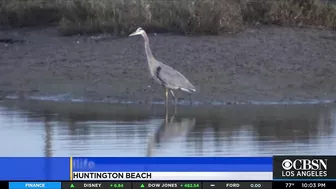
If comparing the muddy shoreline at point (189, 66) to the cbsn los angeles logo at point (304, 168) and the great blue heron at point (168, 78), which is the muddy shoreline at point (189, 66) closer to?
the great blue heron at point (168, 78)

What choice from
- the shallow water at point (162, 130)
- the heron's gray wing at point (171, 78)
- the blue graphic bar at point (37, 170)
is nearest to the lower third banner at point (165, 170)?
the blue graphic bar at point (37, 170)

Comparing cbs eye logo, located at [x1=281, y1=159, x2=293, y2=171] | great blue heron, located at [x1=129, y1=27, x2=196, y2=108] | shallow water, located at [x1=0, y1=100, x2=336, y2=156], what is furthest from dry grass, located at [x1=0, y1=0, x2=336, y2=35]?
cbs eye logo, located at [x1=281, y1=159, x2=293, y2=171]

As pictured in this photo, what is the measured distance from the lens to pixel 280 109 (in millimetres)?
17453

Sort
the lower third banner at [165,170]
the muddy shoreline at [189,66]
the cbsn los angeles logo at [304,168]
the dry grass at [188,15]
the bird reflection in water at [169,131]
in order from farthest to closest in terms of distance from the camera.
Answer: the dry grass at [188,15] → the muddy shoreline at [189,66] → the bird reflection in water at [169,131] → the lower third banner at [165,170] → the cbsn los angeles logo at [304,168]

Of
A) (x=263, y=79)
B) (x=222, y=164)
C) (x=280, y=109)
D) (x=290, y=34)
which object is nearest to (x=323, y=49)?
(x=290, y=34)

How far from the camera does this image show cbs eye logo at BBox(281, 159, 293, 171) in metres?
9.47

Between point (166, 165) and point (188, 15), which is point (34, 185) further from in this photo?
point (188, 15)

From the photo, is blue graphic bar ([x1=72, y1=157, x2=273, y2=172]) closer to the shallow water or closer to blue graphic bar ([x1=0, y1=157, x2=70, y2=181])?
blue graphic bar ([x1=0, y1=157, x2=70, y2=181])

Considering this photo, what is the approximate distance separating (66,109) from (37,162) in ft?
22.4

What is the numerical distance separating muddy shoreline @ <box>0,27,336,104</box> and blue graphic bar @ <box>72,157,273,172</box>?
827 centimetres

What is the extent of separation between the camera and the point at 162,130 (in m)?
14.7

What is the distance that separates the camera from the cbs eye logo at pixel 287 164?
947 cm

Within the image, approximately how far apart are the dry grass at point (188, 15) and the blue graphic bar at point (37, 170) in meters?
11.7

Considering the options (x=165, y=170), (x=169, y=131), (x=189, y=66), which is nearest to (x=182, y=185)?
(x=165, y=170)
